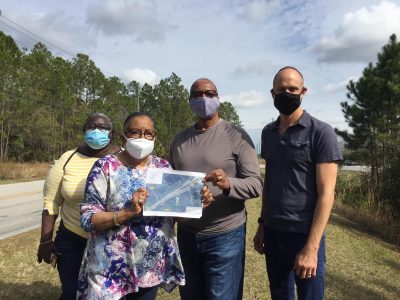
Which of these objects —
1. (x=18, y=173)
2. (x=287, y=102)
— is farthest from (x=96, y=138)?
(x=18, y=173)

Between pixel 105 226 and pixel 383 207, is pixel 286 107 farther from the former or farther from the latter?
pixel 383 207

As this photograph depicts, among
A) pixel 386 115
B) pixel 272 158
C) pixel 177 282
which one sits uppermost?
pixel 386 115

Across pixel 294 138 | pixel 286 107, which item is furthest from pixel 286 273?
pixel 286 107

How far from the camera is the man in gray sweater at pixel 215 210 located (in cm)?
278

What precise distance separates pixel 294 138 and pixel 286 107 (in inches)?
8.9

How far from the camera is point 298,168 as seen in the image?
2664 millimetres

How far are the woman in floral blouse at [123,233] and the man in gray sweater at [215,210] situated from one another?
38 centimetres

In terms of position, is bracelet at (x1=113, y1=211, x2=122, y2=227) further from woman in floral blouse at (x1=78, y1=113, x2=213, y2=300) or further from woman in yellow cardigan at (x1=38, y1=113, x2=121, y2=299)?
woman in yellow cardigan at (x1=38, y1=113, x2=121, y2=299)

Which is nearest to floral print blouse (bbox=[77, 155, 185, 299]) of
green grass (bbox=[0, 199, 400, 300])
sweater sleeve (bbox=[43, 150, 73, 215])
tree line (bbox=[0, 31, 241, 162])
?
sweater sleeve (bbox=[43, 150, 73, 215])

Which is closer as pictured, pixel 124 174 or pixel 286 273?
pixel 124 174

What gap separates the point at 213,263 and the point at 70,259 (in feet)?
3.69

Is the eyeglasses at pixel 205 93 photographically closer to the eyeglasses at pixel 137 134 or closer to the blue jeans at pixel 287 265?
the eyeglasses at pixel 137 134

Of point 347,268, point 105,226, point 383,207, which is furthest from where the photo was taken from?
point 383,207

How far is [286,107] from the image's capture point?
2.77 m
